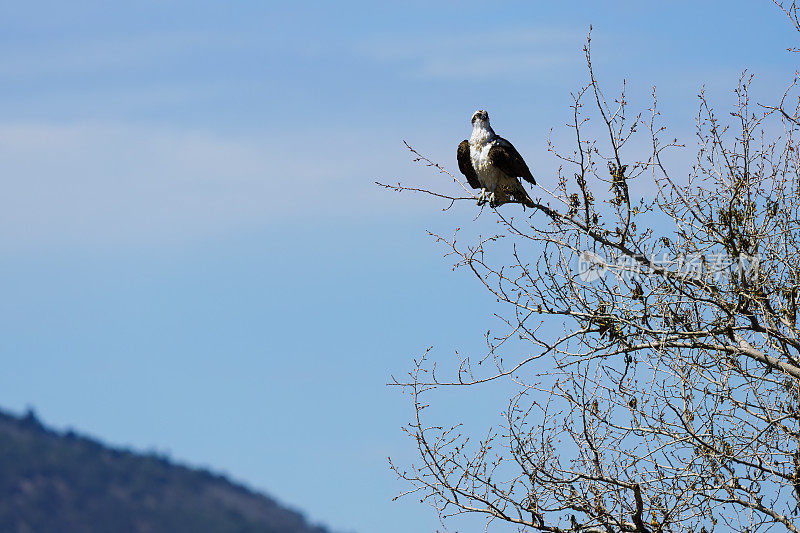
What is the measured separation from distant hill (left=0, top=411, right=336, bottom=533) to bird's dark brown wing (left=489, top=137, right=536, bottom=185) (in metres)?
122

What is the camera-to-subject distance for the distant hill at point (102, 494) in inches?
4867

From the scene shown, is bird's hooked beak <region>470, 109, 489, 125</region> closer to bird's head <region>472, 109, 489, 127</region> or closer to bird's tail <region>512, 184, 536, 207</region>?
bird's head <region>472, 109, 489, 127</region>

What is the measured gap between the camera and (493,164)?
41.3 ft

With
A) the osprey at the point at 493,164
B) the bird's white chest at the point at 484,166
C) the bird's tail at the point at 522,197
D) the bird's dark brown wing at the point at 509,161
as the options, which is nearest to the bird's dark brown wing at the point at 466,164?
the osprey at the point at 493,164

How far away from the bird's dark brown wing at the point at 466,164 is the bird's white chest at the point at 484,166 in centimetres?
16

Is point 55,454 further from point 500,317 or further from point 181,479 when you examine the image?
point 500,317

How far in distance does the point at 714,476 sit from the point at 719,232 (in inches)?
96.2

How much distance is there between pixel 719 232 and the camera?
1000 cm

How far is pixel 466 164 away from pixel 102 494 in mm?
124317

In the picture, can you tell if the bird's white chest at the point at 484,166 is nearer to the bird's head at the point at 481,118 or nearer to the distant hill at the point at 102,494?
the bird's head at the point at 481,118

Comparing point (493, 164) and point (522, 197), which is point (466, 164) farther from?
point (522, 197)

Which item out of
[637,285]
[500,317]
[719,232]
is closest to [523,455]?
[500,317]

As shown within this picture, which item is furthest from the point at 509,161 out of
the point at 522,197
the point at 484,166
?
the point at 522,197

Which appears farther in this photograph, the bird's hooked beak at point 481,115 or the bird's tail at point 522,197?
the bird's hooked beak at point 481,115
